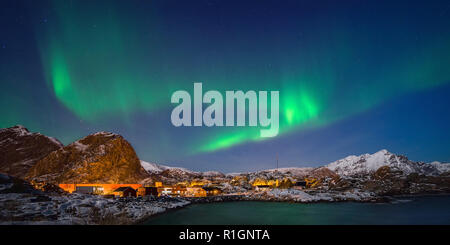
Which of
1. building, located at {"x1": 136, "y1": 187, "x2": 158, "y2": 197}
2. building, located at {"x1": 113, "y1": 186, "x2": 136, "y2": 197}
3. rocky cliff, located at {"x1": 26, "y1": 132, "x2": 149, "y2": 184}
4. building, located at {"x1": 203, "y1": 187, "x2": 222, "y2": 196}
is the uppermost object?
rocky cliff, located at {"x1": 26, "y1": 132, "x2": 149, "y2": 184}

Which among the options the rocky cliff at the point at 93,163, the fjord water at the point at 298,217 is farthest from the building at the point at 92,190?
the fjord water at the point at 298,217

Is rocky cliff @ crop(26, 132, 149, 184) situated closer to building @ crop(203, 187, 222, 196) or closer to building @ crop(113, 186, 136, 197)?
building @ crop(113, 186, 136, 197)

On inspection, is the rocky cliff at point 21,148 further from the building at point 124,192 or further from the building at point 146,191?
the building at point 124,192

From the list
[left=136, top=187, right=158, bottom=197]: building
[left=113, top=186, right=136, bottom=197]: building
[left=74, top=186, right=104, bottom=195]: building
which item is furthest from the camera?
[left=136, top=187, right=158, bottom=197]: building

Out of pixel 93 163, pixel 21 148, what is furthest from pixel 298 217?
pixel 21 148

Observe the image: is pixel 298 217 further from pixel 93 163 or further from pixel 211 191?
pixel 93 163

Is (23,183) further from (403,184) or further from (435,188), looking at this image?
(435,188)

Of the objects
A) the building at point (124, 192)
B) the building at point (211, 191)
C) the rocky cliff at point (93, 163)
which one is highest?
the rocky cliff at point (93, 163)

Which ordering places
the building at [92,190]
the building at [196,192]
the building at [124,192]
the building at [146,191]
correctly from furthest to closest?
the building at [196,192] → the building at [146,191] → the building at [92,190] → the building at [124,192]

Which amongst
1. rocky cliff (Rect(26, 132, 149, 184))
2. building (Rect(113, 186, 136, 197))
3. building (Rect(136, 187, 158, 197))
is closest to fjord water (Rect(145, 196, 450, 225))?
building (Rect(113, 186, 136, 197))

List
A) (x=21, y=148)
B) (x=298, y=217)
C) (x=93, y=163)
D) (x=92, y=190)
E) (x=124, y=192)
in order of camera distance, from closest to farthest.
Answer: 1. (x=298, y=217)
2. (x=124, y=192)
3. (x=92, y=190)
4. (x=93, y=163)
5. (x=21, y=148)

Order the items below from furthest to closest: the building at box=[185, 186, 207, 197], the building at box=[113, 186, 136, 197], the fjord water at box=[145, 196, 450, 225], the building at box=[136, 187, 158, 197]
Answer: the building at box=[185, 186, 207, 197] → the building at box=[136, 187, 158, 197] → the building at box=[113, 186, 136, 197] → the fjord water at box=[145, 196, 450, 225]
